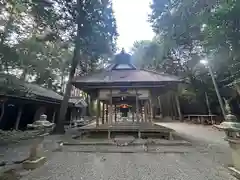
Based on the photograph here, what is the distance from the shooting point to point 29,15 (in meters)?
8.37

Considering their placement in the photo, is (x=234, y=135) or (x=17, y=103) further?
(x=17, y=103)

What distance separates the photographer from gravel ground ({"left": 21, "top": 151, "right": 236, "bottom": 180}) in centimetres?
322

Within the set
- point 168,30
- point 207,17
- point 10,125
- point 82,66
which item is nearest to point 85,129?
point 10,125

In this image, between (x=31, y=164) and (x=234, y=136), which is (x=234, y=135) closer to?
(x=234, y=136)

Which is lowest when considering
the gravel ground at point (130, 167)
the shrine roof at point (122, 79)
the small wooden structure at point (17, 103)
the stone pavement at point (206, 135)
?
the gravel ground at point (130, 167)

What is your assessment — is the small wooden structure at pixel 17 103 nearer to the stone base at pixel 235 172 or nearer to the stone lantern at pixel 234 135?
the stone lantern at pixel 234 135

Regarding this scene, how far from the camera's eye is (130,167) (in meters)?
3.80

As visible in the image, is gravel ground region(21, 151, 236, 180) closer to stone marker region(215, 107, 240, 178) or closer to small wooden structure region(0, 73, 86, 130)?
stone marker region(215, 107, 240, 178)

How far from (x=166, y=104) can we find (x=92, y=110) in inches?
618

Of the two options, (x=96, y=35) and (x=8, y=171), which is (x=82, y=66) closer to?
(x=96, y=35)

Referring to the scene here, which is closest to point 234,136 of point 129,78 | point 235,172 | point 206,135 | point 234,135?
point 234,135

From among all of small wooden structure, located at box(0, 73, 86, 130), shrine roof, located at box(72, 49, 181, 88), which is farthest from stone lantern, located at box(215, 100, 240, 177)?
small wooden structure, located at box(0, 73, 86, 130)

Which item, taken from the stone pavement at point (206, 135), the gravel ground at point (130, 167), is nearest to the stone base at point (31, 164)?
the gravel ground at point (130, 167)

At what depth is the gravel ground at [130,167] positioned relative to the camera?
3221 mm
